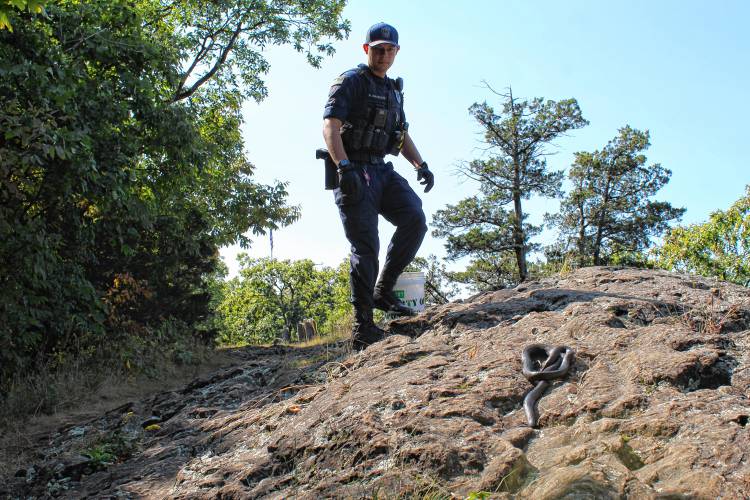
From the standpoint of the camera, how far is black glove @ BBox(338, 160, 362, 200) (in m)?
5.62

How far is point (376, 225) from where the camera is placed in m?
5.83

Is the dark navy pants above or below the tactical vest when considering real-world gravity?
below

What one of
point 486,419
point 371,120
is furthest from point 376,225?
point 486,419

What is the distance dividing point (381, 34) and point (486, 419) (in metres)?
3.27

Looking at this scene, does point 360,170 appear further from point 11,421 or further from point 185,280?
point 185,280

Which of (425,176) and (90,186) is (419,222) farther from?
(90,186)

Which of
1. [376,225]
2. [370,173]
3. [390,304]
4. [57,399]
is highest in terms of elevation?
[370,173]

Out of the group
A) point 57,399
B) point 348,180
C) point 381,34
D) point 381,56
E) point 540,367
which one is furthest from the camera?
point 57,399

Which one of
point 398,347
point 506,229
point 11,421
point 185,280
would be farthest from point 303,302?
point 398,347

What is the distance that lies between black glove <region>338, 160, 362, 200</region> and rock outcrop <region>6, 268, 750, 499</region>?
1.15m

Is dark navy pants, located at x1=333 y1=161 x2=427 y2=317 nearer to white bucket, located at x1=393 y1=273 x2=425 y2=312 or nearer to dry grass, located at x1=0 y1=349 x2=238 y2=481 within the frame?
white bucket, located at x1=393 y1=273 x2=425 y2=312

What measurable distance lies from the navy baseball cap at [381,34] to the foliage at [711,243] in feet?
76.9

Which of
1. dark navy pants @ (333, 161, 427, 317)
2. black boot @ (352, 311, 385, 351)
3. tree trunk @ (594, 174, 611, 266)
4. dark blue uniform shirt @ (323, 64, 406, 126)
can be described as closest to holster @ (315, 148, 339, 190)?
dark navy pants @ (333, 161, 427, 317)

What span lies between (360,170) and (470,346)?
68.8 inches
